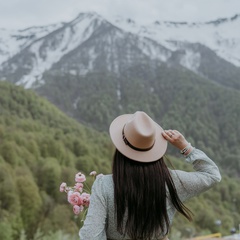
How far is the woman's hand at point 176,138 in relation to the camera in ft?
5.94

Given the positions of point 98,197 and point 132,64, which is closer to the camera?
point 98,197

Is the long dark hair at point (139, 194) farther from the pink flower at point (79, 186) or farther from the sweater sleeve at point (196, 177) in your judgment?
the pink flower at point (79, 186)

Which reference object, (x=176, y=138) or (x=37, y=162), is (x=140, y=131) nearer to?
(x=176, y=138)

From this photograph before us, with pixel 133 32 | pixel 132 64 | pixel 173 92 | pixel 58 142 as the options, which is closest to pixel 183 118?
pixel 173 92

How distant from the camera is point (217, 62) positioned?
14875 cm

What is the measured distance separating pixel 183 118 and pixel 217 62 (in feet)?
181

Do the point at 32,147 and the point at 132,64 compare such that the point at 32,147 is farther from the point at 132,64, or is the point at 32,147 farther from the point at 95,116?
the point at 132,64

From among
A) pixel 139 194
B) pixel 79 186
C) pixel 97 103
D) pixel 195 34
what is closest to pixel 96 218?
pixel 139 194

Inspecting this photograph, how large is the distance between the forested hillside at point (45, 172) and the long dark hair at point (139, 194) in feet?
17.8

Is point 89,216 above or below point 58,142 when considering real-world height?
above

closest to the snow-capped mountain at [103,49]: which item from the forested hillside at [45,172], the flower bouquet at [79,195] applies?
the forested hillside at [45,172]

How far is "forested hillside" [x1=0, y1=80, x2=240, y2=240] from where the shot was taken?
31.3 metres

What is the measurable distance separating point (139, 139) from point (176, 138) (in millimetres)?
164

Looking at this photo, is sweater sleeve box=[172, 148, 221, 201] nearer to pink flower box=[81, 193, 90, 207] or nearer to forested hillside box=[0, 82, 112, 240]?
pink flower box=[81, 193, 90, 207]
